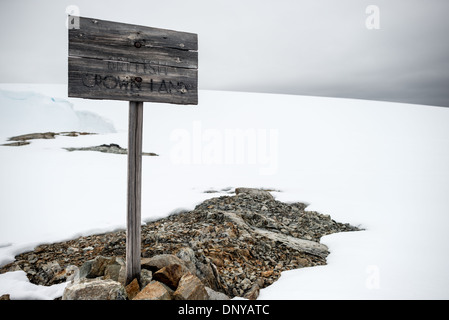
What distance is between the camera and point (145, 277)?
3.23 m

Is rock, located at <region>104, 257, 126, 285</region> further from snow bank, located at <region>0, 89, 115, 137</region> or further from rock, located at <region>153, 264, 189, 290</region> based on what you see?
snow bank, located at <region>0, 89, 115, 137</region>

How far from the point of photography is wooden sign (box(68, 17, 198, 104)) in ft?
9.40

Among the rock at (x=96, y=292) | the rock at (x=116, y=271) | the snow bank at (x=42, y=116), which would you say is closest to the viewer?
the rock at (x=96, y=292)

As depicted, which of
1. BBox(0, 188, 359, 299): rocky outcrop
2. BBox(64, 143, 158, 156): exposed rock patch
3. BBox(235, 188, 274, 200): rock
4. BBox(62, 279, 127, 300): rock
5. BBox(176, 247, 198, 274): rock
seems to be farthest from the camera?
BBox(64, 143, 158, 156): exposed rock patch

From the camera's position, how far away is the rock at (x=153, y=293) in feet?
9.10

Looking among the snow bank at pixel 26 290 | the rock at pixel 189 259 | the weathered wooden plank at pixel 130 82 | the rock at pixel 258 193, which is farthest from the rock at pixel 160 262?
the rock at pixel 258 193

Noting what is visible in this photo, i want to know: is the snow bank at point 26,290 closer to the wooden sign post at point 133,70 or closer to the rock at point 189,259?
the wooden sign post at point 133,70

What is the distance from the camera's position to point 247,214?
5.96 m

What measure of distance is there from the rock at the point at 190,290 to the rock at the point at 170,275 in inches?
6.9

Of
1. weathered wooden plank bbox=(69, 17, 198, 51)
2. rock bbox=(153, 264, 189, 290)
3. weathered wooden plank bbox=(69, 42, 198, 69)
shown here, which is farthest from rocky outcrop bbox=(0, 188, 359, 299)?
weathered wooden plank bbox=(69, 17, 198, 51)

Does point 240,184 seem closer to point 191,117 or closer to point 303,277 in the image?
point 303,277

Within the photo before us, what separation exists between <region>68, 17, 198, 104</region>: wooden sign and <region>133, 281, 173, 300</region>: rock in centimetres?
211

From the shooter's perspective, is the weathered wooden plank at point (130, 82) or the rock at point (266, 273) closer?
the weathered wooden plank at point (130, 82)
